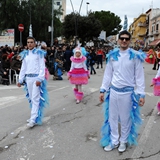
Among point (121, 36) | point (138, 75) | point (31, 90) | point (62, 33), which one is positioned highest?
point (62, 33)

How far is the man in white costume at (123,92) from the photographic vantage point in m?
3.56

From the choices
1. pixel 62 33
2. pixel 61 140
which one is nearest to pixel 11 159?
pixel 61 140

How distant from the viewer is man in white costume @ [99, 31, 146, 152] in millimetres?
3557

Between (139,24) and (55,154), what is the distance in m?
91.6

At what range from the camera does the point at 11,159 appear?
3.60 meters

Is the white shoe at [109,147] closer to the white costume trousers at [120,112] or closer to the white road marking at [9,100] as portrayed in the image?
the white costume trousers at [120,112]

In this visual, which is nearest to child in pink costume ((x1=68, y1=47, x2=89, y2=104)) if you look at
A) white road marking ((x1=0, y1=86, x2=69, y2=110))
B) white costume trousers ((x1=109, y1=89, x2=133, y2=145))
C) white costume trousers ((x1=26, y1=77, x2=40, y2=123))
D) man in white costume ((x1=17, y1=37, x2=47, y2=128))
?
white road marking ((x1=0, y1=86, x2=69, y2=110))

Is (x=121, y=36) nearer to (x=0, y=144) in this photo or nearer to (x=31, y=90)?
(x=31, y=90)

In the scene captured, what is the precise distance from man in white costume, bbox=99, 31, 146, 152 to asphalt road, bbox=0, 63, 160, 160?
0.72 feet

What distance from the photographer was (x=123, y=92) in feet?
11.9

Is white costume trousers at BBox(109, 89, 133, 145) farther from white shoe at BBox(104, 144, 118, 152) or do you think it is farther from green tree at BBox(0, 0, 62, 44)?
green tree at BBox(0, 0, 62, 44)

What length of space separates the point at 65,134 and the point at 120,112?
135 centimetres

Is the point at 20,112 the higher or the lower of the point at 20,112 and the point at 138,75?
the lower

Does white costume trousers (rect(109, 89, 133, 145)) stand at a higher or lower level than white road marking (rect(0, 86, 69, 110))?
higher
